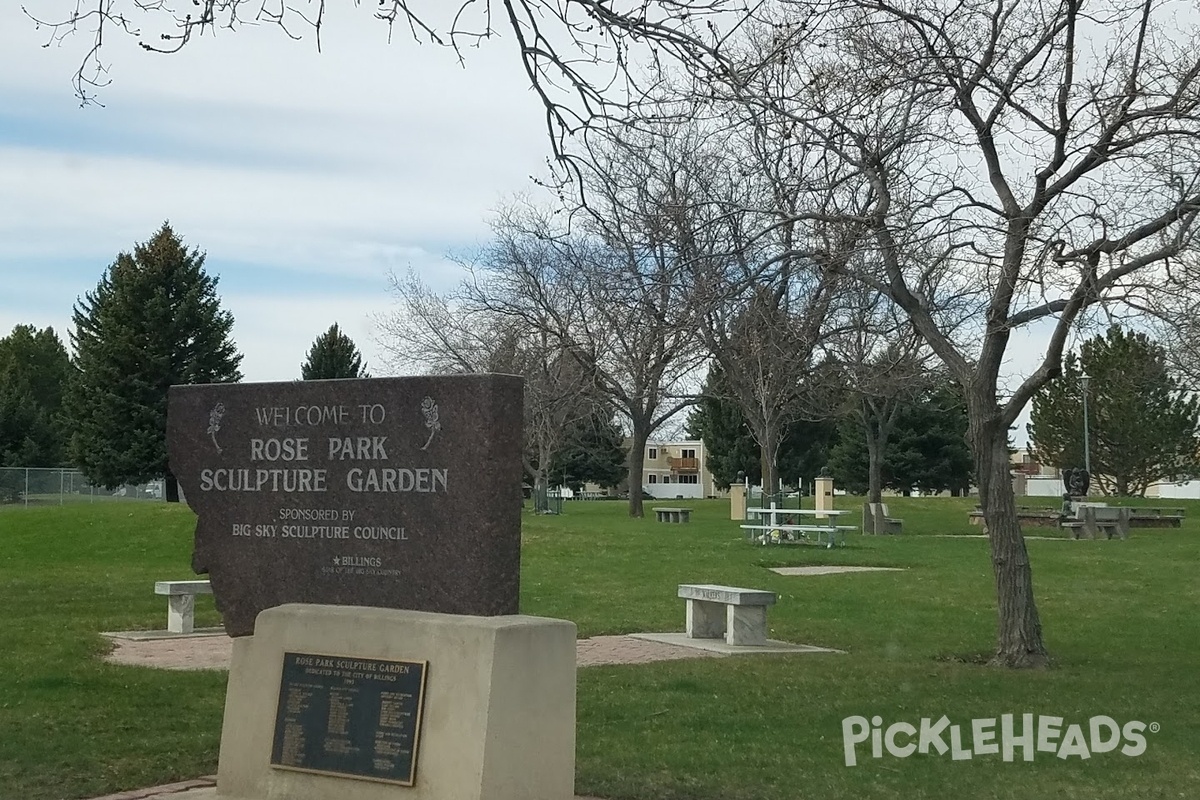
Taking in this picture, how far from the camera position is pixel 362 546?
23.6ft

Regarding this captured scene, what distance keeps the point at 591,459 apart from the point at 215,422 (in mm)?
76317

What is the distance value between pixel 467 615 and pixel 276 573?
1.29 meters

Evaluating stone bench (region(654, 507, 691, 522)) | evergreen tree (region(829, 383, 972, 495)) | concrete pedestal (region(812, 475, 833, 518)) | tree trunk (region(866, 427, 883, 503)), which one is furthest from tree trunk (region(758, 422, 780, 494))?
evergreen tree (region(829, 383, 972, 495))

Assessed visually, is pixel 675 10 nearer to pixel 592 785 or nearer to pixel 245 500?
pixel 245 500

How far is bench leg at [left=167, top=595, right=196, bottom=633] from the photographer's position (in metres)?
15.1

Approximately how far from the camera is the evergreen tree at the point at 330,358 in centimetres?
6969

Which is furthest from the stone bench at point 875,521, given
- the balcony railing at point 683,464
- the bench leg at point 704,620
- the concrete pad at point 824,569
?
the balcony railing at point 683,464

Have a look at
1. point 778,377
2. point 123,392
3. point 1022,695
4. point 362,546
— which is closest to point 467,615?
point 362,546

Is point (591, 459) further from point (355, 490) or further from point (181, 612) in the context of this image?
point (355, 490)

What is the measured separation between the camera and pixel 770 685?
1096 centimetres

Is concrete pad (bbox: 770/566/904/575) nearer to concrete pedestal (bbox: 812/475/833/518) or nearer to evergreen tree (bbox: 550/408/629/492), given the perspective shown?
A: concrete pedestal (bbox: 812/475/833/518)

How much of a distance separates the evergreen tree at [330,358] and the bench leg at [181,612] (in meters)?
54.3

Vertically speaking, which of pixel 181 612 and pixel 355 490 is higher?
pixel 355 490

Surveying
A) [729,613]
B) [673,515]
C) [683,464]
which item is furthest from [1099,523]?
[683,464]
